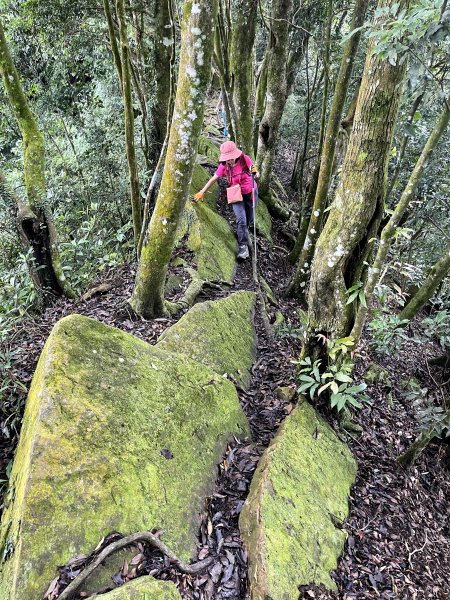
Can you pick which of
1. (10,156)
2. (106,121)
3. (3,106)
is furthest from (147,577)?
(10,156)

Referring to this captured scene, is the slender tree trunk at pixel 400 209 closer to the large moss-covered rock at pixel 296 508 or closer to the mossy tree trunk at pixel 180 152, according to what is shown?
the large moss-covered rock at pixel 296 508

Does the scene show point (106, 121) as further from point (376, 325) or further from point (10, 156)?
point (376, 325)

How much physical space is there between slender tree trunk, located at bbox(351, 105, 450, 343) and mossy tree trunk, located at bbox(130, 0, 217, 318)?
236 cm

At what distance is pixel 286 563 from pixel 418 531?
7.55 feet

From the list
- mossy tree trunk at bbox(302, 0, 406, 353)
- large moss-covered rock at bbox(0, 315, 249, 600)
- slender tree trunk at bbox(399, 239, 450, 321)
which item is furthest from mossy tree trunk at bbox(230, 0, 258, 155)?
large moss-covered rock at bbox(0, 315, 249, 600)

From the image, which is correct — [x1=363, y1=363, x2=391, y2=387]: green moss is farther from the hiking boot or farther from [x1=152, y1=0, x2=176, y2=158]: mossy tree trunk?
[x1=152, y1=0, x2=176, y2=158]: mossy tree trunk

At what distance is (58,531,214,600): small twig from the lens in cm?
246

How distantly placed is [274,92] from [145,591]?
10.00 metres

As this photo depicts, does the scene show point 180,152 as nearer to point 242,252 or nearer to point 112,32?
point 112,32

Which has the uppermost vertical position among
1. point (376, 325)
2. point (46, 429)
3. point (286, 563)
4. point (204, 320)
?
point (46, 429)

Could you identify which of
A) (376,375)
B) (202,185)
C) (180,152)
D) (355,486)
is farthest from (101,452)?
(202,185)

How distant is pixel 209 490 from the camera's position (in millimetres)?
3635

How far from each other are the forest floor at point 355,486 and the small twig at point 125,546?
0.18 feet

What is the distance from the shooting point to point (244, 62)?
9.32 m
